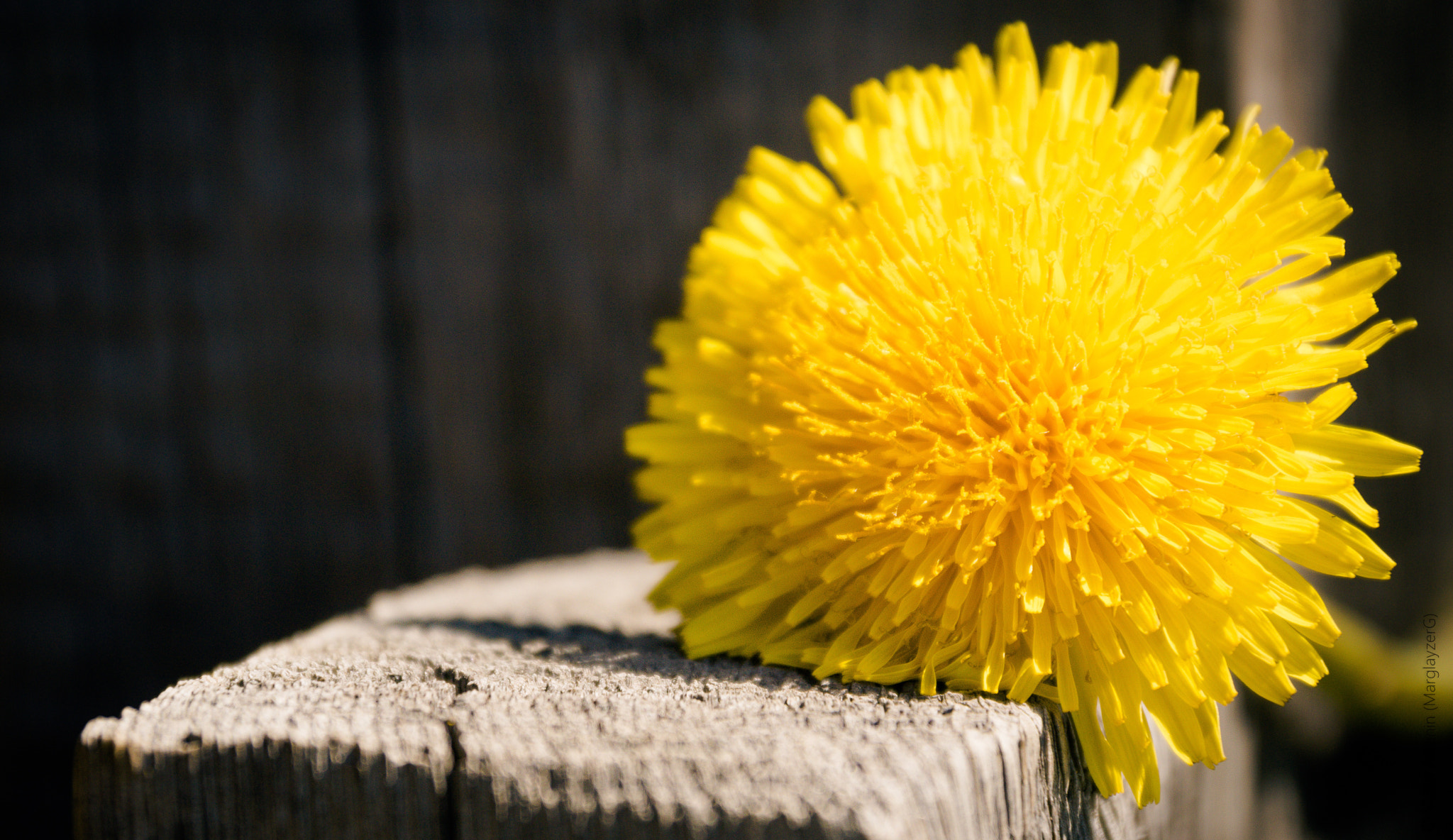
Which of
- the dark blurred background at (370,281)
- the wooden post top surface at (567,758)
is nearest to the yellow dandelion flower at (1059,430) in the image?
the wooden post top surface at (567,758)

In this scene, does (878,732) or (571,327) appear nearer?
(878,732)

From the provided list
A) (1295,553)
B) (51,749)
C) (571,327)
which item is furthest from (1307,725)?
(51,749)

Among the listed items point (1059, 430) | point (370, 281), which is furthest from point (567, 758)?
point (370, 281)

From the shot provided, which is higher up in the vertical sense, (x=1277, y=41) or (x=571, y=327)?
(x=1277, y=41)

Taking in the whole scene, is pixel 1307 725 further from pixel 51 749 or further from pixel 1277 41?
pixel 51 749

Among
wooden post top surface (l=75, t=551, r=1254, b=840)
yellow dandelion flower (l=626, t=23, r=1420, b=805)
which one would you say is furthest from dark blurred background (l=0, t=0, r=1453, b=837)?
wooden post top surface (l=75, t=551, r=1254, b=840)

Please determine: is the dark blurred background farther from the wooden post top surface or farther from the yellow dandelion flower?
the wooden post top surface
